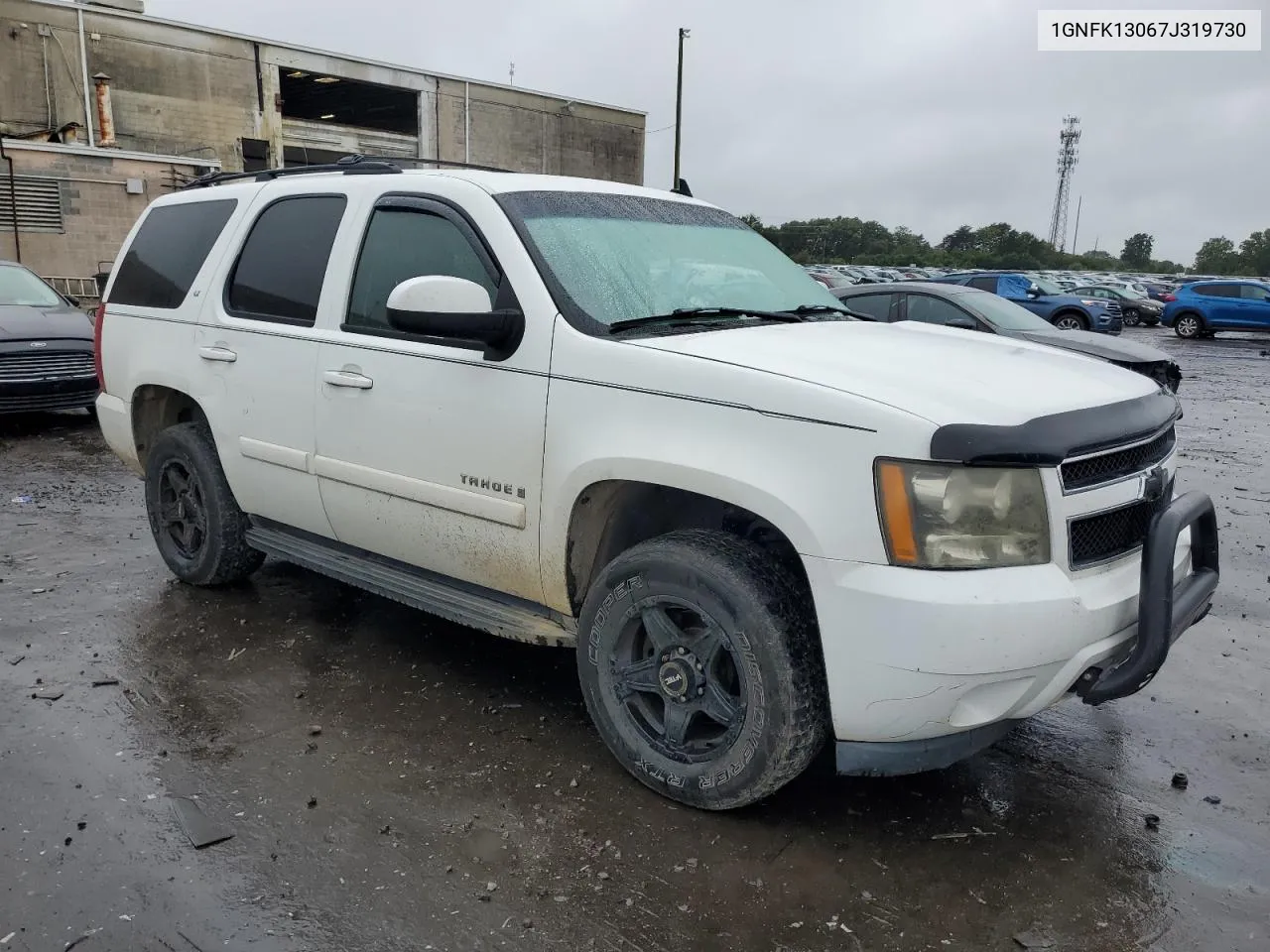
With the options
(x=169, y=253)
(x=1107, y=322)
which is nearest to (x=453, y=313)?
(x=169, y=253)

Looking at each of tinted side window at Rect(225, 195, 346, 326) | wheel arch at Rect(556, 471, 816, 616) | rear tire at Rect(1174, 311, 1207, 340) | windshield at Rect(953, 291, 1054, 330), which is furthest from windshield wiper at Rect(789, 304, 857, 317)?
rear tire at Rect(1174, 311, 1207, 340)

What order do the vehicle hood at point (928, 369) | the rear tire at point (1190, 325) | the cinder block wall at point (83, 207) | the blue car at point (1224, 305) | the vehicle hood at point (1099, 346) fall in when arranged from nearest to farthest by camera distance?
the vehicle hood at point (928, 369) < the vehicle hood at point (1099, 346) < the cinder block wall at point (83, 207) < the blue car at point (1224, 305) < the rear tire at point (1190, 325)

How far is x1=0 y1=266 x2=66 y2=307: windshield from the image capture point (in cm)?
1002

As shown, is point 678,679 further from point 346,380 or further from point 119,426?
point 119,426

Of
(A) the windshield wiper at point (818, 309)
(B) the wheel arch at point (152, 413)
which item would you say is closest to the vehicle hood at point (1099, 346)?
(A) the windshield wiper at point (818, 309)

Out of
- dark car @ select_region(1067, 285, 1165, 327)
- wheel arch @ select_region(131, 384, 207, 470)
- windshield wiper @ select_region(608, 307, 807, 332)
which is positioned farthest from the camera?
dark car @ select_region(1067, 285, 1165, 327)

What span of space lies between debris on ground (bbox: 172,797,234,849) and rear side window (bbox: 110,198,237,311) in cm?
255

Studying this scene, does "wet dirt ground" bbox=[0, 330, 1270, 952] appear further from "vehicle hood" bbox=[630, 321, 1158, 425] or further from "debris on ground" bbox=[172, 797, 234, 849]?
"vehicle hood" bbox=[630, 321, 1158, 425]

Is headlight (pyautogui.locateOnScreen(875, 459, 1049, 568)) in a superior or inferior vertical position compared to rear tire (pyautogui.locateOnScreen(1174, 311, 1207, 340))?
superior

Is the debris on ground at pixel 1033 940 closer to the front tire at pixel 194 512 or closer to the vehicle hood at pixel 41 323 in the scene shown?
the front tire at pixel 194 512

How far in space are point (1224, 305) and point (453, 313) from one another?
27733mm

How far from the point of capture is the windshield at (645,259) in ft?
11.0

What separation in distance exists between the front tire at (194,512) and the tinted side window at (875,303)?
23.4 feet

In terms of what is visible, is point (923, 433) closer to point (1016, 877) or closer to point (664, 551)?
point (664, 551)
